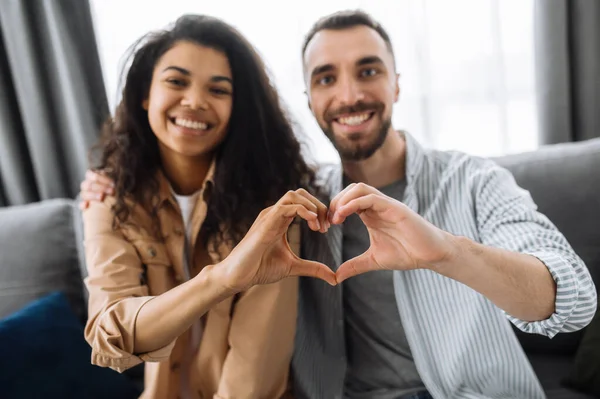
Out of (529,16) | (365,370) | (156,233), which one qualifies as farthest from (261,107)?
(529,16)

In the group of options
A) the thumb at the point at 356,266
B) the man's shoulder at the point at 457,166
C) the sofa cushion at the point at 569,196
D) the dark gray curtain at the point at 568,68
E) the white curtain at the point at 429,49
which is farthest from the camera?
the white curtain at the point at 429,49

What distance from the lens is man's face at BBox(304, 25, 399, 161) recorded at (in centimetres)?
111

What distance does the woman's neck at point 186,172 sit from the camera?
1.18 meters

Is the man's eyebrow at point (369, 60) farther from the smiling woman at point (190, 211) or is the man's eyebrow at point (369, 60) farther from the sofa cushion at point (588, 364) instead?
the sofa cushion at point (588, 364)

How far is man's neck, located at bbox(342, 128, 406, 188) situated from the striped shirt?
0.15 ft

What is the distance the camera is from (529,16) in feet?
5.43

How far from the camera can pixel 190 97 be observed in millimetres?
1050

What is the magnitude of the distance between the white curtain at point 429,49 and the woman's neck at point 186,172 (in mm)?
559

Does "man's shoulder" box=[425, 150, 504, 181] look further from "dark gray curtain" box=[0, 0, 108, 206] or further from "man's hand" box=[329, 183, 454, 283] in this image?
"dark gray curtain" box=[0, 0, 108, 206]

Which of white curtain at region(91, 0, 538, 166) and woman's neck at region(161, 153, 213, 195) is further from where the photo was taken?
white curtain at region(91, 0, 538, 166)

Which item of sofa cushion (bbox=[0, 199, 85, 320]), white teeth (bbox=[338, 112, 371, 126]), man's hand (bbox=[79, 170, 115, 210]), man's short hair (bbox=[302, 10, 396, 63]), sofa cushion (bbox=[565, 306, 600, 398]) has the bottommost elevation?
sofa cushion (bbox=[565, 306, 600, 398])

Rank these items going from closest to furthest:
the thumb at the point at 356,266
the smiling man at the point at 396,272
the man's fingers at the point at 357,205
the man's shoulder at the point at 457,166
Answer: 1. the man's fingers at the point at 357,205
2. the thumb at the point at 356,266
3. the smiling man at the point at 396,272
4. the man's shoulder at the point at 457,166

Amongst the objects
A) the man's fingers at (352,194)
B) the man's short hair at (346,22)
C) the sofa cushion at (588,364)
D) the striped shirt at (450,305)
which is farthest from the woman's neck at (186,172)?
the sofa cushion at (588,364)

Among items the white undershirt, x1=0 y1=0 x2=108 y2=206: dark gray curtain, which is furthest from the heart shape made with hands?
x1=0 y1=0 x2=108 y2=206: dark gray curtain
